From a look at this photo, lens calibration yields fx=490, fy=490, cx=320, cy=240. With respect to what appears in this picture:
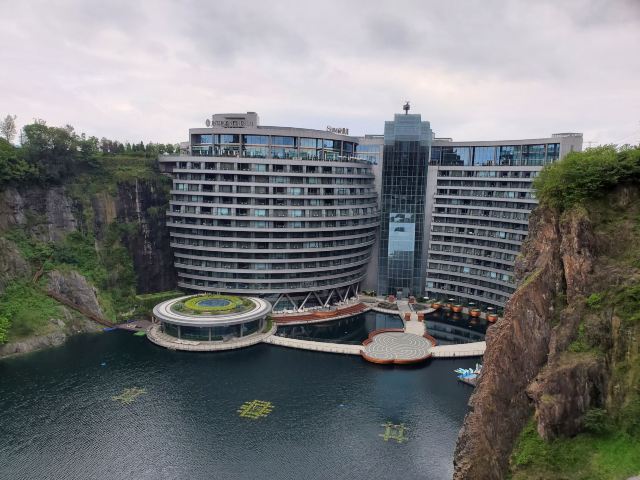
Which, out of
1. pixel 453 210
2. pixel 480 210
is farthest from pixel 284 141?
pixel 480 210

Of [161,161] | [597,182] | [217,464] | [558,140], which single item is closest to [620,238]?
[597,182]

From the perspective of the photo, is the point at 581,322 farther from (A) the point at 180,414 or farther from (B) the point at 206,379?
(B) the point at 206,379

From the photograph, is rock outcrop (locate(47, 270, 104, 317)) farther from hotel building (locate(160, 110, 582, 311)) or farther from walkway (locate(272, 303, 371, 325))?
walkway (locate(272, 303, 371, 325))

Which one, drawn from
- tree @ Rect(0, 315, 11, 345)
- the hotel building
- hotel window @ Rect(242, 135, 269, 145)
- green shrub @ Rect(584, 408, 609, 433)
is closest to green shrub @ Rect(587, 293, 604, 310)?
green shrub @ Rect(584, 408, 609, 433)

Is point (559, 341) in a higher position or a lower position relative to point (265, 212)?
lower

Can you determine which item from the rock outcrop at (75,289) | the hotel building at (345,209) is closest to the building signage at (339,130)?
the hotel building at (345,209)

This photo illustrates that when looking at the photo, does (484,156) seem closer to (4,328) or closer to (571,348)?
(571,348)
